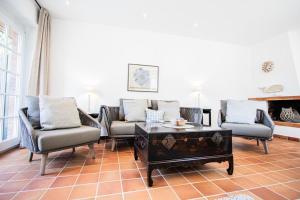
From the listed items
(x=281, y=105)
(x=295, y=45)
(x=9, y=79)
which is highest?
(x=295, y=45)

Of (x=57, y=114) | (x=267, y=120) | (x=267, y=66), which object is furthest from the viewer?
(x=267, y=66)

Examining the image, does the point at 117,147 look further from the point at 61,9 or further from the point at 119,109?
the point at 61,9

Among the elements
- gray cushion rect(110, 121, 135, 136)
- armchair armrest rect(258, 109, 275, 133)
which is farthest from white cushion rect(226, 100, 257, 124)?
gray cushion rect(110, 121, 135, 136)

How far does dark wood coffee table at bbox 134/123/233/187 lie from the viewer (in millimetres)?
1452

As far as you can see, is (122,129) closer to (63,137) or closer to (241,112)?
(63,137)

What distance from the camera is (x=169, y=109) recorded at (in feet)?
10.00

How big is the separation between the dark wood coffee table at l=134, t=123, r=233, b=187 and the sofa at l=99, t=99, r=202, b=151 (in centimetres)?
90

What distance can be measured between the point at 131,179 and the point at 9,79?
2.55 m

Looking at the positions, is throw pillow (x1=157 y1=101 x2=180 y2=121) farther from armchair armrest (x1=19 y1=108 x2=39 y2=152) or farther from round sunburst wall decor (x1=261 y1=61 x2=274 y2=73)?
round sunburst wall decor (x1=261 y1=61 x2=274 y2=73)

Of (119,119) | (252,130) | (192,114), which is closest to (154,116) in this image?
(119,119)

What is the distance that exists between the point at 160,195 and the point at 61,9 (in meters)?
3.52

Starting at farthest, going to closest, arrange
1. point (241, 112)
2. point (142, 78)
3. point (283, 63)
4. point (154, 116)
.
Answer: point (283, 63) < point (142, 78) < point (241, 112) < point (154, 116)

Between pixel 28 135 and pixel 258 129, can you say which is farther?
pixel 258 129

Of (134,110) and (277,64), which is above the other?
(277,64)
